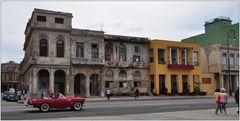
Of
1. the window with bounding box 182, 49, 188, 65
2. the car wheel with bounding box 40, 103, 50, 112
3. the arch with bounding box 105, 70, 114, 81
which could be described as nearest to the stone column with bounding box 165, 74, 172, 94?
the window with bounding box 182, 49, 188, 65

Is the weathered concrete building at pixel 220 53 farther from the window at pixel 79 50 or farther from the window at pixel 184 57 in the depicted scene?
the window at pixel 79 50

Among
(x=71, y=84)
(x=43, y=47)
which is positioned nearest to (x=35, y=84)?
(x=71, y=84)

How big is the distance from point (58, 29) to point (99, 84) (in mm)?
9672

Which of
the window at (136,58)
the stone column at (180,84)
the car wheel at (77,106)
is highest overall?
the window at (136,58)

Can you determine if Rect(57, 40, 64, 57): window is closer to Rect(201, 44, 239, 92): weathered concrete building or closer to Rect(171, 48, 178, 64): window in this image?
Rect(171, 48, 178, 64): window

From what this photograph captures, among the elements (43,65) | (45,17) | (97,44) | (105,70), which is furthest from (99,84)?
(45,17)

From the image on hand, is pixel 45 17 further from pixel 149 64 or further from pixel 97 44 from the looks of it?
pixel 149 64

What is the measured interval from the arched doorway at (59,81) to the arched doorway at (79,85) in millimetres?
1936

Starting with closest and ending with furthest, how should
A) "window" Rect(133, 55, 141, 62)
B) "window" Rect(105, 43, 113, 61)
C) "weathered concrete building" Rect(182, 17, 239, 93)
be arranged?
"window" Rect(105, 43, 113, 61) < "window" Rect(133, 55, 141, 62) < "weathered concrete building" Rect(182, 17, 239, 93)

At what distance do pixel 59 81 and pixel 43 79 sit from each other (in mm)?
2231

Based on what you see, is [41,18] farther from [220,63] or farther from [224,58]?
[224,58]

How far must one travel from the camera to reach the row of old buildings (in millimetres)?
44750

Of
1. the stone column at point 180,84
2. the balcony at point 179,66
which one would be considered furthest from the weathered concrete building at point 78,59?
the stone column at point 180,84

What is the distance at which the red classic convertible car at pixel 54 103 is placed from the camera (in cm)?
2255
